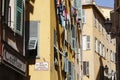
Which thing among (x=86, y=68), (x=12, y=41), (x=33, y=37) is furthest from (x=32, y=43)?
(x=86, y=68)

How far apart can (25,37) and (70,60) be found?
28.7 ft

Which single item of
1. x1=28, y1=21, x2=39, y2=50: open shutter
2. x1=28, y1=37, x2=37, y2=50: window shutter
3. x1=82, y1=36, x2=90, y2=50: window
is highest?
x1=28, y1=21, x2=39, y2=50: open shutter

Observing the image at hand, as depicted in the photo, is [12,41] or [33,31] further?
[33,31]

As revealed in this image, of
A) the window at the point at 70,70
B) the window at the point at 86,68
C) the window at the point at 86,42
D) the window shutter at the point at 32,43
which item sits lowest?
the window at the point at 86,68

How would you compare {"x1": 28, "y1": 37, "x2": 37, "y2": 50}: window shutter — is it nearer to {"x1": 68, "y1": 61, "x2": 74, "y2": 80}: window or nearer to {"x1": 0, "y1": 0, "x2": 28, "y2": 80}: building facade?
{"x1": 0, "y1": 0, "x2": 28, "y2": 80}: building facade

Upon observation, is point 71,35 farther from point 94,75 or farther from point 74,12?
point 94,75

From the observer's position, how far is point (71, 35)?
31375 millimetres

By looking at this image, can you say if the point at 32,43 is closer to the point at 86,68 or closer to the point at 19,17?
the point at 19,17

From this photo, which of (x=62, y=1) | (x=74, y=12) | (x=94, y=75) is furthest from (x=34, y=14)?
(x=94, y=75)

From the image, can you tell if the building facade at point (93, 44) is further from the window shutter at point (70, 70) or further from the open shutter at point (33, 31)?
the open shutter at point (33, 31)

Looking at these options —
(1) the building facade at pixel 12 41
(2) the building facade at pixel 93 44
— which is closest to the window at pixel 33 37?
(1) the building facade at pixel 12 41

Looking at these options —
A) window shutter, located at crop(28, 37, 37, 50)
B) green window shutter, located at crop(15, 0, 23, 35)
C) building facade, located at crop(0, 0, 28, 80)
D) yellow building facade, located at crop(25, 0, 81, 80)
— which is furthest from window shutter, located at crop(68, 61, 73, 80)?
green window shutter, located at crop(15, 0, 23, 35)

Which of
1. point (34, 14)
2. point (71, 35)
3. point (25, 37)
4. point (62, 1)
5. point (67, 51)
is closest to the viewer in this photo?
point (25, 37)

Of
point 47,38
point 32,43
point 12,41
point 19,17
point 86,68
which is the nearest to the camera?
point 12,41
